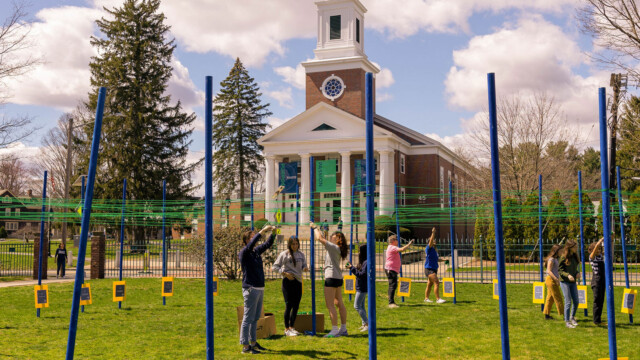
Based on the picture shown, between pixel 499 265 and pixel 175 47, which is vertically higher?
pixel 175 47

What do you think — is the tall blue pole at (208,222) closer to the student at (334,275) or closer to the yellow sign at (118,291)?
the student at (334,275)

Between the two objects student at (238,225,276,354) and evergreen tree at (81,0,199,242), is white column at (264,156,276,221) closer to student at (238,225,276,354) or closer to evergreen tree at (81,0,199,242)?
evergreen tree at (81,0,199,242)

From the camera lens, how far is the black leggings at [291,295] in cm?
986

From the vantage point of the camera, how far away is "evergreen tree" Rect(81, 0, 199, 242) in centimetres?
4275

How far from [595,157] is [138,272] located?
236 feet

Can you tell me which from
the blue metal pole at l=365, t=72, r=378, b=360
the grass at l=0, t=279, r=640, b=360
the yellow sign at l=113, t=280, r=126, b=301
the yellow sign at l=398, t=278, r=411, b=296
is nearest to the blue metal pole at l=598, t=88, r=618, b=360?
the blue metal pole at l=365, t=72, r=378, b=360

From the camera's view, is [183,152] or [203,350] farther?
[183,152]

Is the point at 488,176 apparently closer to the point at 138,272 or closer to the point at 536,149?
the point at 536,149

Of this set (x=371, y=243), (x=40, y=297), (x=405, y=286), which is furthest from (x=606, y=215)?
(x=40, y=297)

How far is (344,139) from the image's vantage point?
4784 centimetres

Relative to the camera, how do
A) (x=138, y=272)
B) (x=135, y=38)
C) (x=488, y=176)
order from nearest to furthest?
(x=138, y=272), (x=488, y=176), (x=135, y=38)

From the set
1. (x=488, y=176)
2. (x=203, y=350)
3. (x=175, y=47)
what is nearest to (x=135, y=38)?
(x=175, y=47)

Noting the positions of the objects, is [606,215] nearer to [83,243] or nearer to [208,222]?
[208,222]

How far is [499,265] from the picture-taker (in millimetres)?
5602
